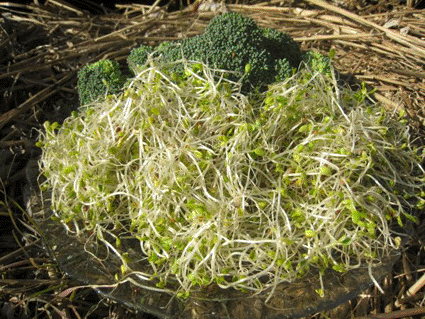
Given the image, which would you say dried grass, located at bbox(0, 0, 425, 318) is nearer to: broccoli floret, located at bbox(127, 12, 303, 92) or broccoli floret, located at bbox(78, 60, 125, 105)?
broccoli floret, located at bbox(78, 60, 125, 105)

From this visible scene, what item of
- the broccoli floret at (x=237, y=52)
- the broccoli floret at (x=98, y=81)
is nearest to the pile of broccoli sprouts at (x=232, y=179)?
the broccoli floret at (x=237, y=52)

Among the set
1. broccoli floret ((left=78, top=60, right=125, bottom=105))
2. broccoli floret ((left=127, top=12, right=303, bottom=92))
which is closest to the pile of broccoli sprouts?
broccoli floret ((left=127, top=12, right=303, bottom=92))

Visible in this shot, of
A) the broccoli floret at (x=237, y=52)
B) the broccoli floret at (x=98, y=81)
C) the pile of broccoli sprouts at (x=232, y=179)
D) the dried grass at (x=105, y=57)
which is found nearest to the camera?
the pile of broccoli sprouts at (x=232, y=179)

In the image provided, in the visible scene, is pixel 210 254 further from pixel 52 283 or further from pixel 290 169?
pixel 52 283

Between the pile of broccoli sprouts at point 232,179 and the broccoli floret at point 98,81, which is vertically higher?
the broccoli floret at point 98,81

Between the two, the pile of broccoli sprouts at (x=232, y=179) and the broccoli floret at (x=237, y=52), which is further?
the broccoli floret at (x=237, y=52)

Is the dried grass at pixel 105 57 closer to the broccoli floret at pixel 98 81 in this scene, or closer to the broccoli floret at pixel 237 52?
the broccoli floret at pixel 98 81

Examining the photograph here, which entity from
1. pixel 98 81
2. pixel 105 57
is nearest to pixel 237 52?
pixel 98 81
